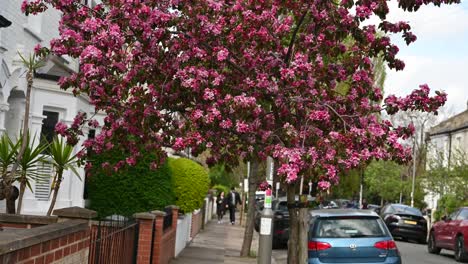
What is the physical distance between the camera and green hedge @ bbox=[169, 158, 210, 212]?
20172mm

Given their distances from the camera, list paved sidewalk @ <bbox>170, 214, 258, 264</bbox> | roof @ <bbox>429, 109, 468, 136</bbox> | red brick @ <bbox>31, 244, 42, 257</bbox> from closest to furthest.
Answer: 1. red brick @ <bbox>31, 244, 42, 257</bbox>
2. paved sidewalk @ <bbox>170, 214, 258, 264</bbox>
3. roof @ <bbox>429, 109, 468, 136</bbox>

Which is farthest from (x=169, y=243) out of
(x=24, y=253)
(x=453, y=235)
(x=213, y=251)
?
(x=24, y=253)

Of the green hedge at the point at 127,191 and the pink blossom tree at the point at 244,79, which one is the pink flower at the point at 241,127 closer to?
the pink blossom tree at the point at 244,79

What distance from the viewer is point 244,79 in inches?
370

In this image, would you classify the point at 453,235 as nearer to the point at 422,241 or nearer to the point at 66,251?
the point at 422,241

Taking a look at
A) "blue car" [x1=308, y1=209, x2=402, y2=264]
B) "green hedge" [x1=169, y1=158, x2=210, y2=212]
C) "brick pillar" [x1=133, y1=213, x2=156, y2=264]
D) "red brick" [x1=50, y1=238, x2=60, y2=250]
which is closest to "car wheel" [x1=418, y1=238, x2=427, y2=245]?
"green hedge" [x1=169, y1=158, x2=210, y2=212]

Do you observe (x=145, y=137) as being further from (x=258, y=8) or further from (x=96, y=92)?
(x=258, y=8)

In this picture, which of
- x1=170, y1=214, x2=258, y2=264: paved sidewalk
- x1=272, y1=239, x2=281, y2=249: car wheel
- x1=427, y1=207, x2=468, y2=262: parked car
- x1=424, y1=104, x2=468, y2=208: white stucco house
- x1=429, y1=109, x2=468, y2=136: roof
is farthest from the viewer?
x1=429, y1=109, x2=468, y2=136: roof

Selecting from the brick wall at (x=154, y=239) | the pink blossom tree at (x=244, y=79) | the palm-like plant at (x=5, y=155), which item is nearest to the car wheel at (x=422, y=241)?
the brick wall at (x=154, y=239)

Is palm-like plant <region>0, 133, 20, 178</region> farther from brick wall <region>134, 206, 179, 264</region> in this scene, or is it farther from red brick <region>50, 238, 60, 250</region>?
red brick <region>50, 238, 60, 250</region>

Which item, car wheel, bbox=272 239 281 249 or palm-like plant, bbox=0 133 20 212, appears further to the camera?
car wheel, bbox=272 239 281 249

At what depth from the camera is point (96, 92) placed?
9.58 m

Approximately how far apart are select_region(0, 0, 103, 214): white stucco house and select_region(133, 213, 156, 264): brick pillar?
3.50 meters

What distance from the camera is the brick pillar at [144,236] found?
11.4 meters
